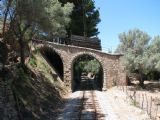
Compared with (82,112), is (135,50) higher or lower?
higher

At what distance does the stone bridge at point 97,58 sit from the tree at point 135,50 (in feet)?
5.08

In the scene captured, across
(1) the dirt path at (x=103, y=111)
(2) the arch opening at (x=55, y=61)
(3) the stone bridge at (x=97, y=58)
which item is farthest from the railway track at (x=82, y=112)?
(2) the arch opening at (x=55, y=61)

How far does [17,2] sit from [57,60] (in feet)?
80.0

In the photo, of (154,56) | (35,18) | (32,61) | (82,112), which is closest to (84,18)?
(154,56)

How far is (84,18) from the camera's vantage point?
204ft

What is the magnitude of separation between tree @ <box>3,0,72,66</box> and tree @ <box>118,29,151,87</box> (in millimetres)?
14399

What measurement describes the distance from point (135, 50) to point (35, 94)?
75.0 ft

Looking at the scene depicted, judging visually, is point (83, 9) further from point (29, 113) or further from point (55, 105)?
point (29, 113)

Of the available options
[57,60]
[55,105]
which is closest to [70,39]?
[57,60]

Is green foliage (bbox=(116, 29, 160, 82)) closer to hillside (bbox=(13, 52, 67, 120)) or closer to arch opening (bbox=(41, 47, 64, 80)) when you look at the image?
arch opening (bbox=(41, 47, 64, 80))

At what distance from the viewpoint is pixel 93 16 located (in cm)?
6538

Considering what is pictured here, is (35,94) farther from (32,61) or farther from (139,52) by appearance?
(139,52)

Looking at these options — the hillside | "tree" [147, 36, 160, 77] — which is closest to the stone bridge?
"tree" [147, 36, 160, 77]

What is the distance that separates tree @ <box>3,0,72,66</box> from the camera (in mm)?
28484
